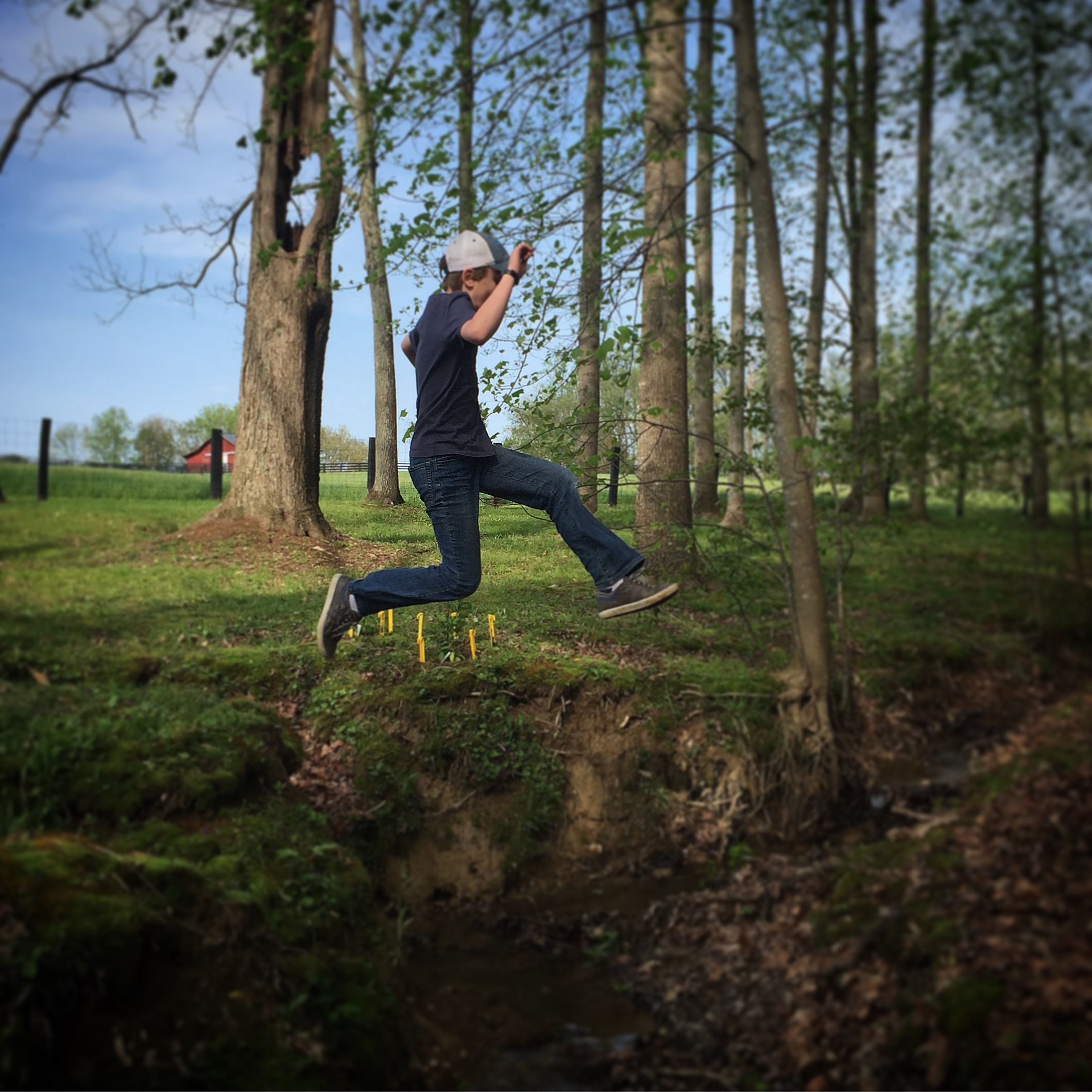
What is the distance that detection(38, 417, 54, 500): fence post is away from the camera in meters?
4.99

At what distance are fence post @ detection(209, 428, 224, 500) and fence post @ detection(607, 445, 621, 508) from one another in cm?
300

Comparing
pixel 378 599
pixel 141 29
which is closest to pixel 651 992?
pixel 378 599

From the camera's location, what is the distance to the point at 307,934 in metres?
3.69

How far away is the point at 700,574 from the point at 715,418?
1122 centimetres

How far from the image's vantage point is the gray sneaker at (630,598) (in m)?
4.44

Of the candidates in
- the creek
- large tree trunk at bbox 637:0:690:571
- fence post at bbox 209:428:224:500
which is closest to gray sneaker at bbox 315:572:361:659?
the creek

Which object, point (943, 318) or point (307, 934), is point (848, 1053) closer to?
point (307, 934)

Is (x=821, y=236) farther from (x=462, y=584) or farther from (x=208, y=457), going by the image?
(x=462, y=584)

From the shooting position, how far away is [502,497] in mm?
4699

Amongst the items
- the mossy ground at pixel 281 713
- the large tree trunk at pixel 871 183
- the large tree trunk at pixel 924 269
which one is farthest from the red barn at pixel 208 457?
the large tree trunk at pixel 924 269

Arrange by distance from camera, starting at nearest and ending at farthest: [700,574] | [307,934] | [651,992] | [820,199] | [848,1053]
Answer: [848,1053] → [307,934] → [651,992] → [700,574] → [820,199]

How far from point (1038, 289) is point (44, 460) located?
203 inches

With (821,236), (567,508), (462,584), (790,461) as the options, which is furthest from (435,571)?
(821,236)

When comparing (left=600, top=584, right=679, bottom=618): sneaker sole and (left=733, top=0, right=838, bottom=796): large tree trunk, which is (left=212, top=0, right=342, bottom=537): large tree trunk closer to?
(left=733, top=0, right=838, bottom=796): large tree trunk
